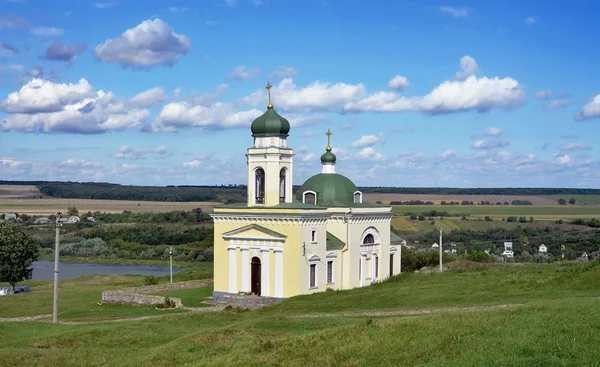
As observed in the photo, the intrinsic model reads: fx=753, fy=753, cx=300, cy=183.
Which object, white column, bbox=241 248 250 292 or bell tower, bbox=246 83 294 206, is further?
bell tower, bbox=246 83 294 206

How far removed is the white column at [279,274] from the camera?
1423 inches

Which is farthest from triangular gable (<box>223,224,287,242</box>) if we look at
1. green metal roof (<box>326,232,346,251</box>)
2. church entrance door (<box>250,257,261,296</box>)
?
green metal roof (<box>326,232,346,251</box>)

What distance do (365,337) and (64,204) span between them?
151478 mm

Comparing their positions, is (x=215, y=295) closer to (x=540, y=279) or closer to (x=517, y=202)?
(x=540, y=279)

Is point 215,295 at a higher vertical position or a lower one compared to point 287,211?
lower

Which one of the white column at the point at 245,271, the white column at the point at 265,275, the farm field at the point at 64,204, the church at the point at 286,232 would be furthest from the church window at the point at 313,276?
the farm field at the point at 64,204

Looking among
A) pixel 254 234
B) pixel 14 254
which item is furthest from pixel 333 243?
pixel 14 254

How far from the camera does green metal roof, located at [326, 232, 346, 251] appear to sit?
38509 mm

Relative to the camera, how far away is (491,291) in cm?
2941

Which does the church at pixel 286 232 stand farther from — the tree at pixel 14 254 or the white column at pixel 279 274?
the tree at pixel 14 254

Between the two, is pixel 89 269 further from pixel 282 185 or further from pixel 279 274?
pixel 279 274

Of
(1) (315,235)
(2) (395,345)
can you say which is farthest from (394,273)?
(2) (395,345)

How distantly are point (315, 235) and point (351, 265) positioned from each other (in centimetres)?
374

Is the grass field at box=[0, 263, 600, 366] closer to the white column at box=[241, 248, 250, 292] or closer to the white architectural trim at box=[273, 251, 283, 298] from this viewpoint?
the white architectural trim at box=[273, 251, 283, 298]
